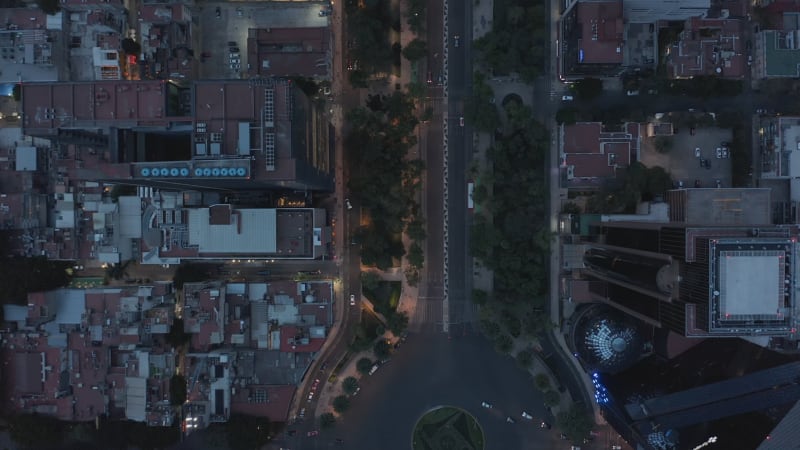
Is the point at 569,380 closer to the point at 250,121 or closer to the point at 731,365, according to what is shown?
the point at 731,365

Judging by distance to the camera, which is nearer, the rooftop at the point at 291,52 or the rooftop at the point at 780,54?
the rooftop at the point at 780,54

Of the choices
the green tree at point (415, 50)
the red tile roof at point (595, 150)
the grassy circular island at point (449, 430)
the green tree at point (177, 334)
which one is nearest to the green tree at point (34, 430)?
the green tree at point (177, 334)

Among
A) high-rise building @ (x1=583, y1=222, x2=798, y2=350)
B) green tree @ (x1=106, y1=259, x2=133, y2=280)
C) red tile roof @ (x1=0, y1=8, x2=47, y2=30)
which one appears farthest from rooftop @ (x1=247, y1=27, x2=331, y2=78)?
high-rise building @ (x1=583, y1=222, x2=798, y2=350)

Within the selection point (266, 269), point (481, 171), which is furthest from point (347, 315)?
point (481, 171)

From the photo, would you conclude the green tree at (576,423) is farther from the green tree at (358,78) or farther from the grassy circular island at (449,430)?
the green tree at (358,78)

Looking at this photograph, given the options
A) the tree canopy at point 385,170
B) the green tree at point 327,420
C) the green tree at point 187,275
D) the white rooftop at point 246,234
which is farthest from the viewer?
the green tree at point 187,275

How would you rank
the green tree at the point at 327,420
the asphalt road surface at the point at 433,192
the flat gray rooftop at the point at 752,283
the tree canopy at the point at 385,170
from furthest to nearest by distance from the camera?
1. the asphalt road surface at the point at 433,192
2. the green tree at the point at 327,420
3. the tree canopy at the point at 385,170
4. the flat gray rooftop at the point at 752,283

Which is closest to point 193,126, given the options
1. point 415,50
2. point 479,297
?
point 415,50
